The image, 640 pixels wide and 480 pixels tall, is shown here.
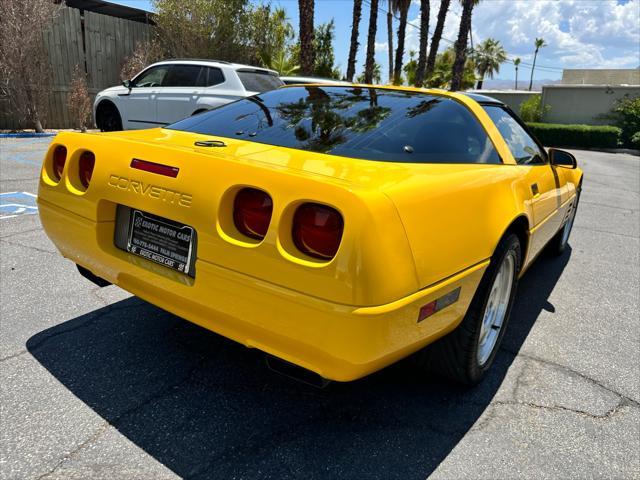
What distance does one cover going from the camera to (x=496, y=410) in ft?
7.80

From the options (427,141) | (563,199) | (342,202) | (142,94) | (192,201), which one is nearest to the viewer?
(342,202)

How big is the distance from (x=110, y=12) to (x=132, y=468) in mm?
18647

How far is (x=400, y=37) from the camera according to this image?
2728 centimetres

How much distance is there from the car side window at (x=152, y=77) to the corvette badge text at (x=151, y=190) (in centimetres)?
805

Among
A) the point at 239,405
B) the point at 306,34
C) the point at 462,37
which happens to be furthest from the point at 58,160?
the point at 462,37

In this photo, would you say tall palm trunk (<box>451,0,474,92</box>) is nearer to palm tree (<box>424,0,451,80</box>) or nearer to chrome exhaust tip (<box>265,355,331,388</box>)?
palm tree (<box>424,0,451,80</box>)

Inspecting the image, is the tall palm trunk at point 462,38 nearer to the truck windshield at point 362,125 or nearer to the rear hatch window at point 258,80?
the rear hatch window at point 258,80

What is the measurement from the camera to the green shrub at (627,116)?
23.3 meters

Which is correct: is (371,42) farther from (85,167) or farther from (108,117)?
(85,167)

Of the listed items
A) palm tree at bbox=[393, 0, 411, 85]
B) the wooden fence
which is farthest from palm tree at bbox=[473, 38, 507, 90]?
the wooden fence

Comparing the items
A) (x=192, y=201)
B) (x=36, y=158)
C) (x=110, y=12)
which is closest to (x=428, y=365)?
(x=192, y=201)

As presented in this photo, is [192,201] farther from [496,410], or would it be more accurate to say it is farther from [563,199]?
[563,199]

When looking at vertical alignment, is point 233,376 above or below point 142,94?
below

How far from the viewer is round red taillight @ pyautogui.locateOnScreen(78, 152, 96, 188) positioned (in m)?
2.34
